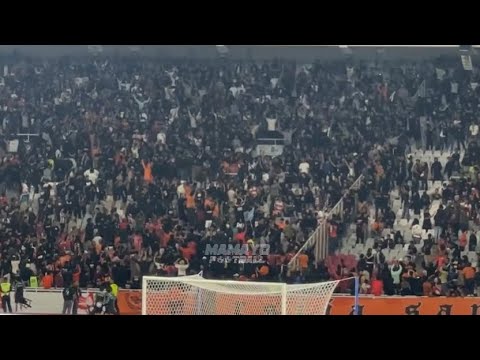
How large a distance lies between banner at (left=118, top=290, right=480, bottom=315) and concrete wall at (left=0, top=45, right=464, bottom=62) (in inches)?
208

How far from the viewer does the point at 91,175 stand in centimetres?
1564

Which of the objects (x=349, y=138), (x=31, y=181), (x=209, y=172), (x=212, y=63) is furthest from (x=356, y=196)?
(x=31, y=181)

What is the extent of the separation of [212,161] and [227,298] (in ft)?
14.1

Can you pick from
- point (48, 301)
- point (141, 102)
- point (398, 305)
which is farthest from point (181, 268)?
point (141, 102)

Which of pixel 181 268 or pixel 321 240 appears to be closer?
pixel 181 268

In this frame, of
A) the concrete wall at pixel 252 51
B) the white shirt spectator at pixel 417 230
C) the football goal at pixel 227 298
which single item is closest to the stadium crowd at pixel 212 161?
the concrete wall at pixel 252 51

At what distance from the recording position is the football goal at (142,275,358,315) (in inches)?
462

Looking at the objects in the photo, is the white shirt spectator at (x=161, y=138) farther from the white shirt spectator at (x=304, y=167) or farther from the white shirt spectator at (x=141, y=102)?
the white shirt spectator at (x=304, y=167)

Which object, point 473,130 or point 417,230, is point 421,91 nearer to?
point 473,130

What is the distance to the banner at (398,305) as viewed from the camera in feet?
41.3

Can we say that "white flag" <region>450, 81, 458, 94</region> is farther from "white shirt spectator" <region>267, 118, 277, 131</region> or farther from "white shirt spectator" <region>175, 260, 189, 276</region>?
"white shirt spectator" <region>175, 260, 189, 276</region>

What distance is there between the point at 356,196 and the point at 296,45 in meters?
3.24

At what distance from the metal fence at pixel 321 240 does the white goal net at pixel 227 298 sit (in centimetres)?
188
